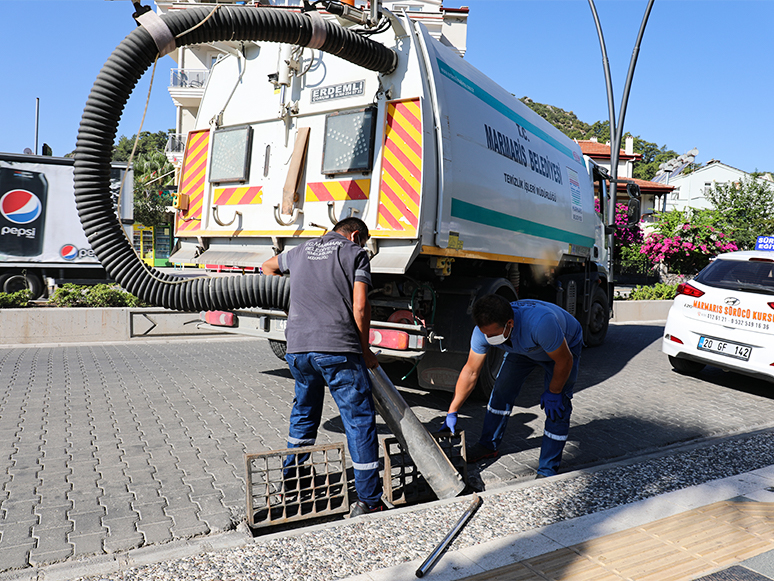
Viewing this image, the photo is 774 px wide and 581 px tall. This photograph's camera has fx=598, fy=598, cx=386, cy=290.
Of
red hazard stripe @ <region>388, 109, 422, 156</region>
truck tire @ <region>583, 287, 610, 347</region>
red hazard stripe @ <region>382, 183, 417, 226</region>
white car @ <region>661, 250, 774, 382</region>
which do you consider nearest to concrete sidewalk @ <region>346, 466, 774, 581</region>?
red hazard stripe @ <region>382, 183, 417, 226</region>

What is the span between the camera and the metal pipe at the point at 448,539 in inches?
99.9

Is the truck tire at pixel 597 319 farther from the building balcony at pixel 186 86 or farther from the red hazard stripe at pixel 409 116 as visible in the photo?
the building balcony at pixel 186 86

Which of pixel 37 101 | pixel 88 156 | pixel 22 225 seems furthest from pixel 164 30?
pixel 37 101

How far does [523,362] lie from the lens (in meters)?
4.39

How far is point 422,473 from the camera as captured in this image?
12.2 ft

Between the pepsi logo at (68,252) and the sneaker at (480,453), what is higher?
the pepsi logo at (68,252)

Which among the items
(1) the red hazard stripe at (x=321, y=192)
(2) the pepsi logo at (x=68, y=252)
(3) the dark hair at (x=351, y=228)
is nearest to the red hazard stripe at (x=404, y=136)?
(1) the red hazard stripe at (x=321, y=192)

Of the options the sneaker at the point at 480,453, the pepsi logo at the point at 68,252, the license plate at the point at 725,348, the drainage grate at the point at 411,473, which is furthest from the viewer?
the pepsi logo at the point at 68,252

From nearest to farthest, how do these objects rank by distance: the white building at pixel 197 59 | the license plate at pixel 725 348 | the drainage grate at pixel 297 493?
1. the drainage grate at pixel 297 493
2. the license plate at pixel 725 348
3. the white building at pixel 197 59

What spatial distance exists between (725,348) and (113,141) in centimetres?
672

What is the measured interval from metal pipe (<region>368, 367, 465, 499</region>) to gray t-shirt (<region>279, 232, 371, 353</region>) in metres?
0.48

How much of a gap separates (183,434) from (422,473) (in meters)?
2.12

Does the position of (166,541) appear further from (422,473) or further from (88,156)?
(88,156)

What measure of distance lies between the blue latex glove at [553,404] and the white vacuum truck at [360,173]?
114 centimetres
